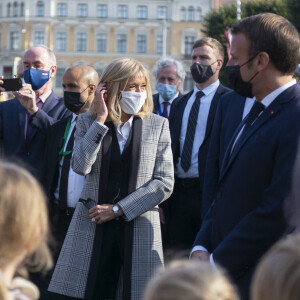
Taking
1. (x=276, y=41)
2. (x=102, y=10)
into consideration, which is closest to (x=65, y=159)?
(x=276, y=41)

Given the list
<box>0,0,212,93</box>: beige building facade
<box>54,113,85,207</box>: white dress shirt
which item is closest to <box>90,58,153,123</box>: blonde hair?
<box>54,113,85,207</box>: white dress shirt

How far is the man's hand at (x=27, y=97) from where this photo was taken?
6.00 m

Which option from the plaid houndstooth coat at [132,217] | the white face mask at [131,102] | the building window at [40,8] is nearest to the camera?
the plaid houndstooth coat at [132,217]

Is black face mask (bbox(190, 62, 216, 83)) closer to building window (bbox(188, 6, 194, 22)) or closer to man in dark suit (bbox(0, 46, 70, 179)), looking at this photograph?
man in dark suit (bbox(0, 46, 70, 179))

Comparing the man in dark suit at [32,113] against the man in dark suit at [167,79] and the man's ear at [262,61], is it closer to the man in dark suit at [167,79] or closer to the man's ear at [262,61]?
the man in dark suit at [167,79]

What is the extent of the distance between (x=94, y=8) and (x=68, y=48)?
534 cm

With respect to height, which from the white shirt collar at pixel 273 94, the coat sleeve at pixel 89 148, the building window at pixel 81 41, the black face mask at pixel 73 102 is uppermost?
the white shirt collar at pixel 273 94

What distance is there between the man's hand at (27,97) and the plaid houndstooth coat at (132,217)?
3.20 feet

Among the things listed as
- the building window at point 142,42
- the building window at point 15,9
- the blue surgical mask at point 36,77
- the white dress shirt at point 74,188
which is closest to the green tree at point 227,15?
the blue surgical mask at point 36,77

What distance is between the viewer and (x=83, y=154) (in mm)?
5031

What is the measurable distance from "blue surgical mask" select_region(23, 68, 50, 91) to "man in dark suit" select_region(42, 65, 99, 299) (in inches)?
15.7

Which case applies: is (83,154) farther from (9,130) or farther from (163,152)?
(9,130)

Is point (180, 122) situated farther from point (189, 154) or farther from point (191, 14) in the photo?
point (191, 14)

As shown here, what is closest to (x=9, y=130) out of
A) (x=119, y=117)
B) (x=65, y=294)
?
(x=119, y=117)
